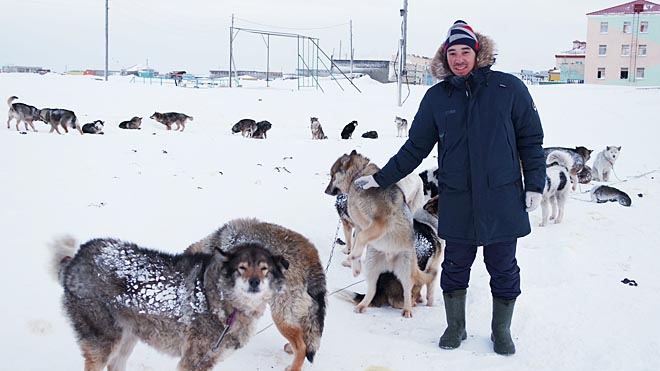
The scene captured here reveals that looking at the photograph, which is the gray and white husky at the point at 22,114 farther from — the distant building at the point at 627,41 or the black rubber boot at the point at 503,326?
the distant building at the point at 627,41

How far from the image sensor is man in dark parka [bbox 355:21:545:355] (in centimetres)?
368

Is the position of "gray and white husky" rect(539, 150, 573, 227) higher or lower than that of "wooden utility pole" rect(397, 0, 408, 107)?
lower

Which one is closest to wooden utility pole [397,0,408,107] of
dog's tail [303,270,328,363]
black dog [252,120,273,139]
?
black dog [252,120,273,139]

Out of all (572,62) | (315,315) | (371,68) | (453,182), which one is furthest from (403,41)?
(572,62)

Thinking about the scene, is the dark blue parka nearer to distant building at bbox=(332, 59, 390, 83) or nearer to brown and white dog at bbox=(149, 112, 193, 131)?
brown and white dog at bbox=(149, 112, 193, 131)

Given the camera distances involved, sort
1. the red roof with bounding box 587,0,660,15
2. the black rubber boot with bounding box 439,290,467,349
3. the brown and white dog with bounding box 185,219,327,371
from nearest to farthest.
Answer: the brown and white dog with bounding box 185,219,327,371 → the black rubber boot with bounding box 439,290,467,349 → the red roof with bounding box 587,0,660,15

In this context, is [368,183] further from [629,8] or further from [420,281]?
[629,8]

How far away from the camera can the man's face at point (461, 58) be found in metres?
3.74

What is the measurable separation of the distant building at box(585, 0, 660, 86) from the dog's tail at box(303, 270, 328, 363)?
44.3 m

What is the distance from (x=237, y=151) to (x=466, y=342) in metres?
6.86

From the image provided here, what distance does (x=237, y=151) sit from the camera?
10.3 m

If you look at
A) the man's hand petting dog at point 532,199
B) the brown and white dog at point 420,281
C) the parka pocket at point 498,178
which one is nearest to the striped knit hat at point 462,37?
the parka pocket at point 498,178

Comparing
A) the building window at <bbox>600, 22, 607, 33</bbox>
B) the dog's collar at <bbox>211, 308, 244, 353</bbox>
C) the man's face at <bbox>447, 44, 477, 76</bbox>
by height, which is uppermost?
the building window at <bbox>600, 22, 607, 33</bbox>

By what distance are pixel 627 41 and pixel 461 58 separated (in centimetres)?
4489
